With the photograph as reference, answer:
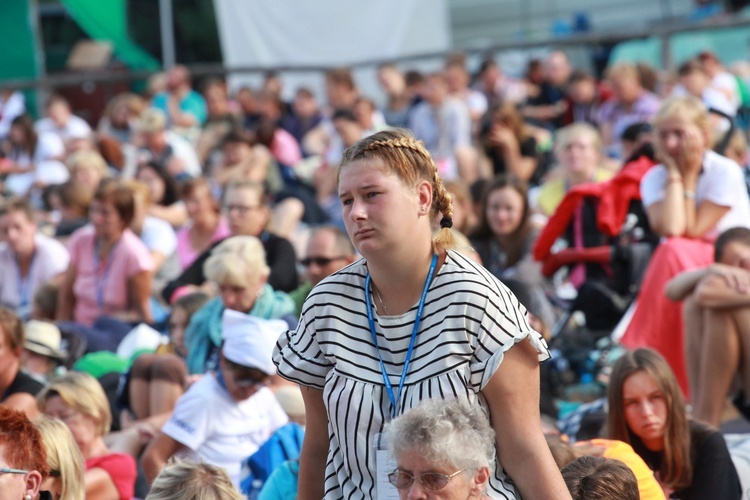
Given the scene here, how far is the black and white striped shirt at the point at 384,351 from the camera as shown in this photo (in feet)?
8.62

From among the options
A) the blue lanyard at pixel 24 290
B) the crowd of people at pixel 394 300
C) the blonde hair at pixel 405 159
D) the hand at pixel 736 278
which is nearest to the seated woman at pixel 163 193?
the crowd of people at pixel 394 300

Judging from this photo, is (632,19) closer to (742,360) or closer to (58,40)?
(58,40)

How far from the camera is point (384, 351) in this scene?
107 inches

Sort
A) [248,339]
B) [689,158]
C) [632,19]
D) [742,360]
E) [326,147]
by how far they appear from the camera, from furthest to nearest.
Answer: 1. [632,19]
2. [326,147]
3. [689,158]
4. [742,360]
5. [248,339]

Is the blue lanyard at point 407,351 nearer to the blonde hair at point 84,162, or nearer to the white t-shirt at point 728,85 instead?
the blonde hair at point 84,162

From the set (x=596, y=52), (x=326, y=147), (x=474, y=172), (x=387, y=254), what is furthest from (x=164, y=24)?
(x=387, y=254)

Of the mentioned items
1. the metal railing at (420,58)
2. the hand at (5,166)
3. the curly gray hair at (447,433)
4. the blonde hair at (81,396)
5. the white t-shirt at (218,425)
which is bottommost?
the white t-shirt at (218,425)

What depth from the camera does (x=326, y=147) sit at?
12.4m

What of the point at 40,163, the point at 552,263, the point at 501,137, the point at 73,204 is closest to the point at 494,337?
the point at 552,263

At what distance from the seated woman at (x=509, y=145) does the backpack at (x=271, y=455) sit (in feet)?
17.7

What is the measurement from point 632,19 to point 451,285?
722 inches

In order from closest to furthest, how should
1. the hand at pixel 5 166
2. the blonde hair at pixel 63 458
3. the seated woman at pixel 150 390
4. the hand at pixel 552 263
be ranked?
the blonde hair at pixel 63 458 → the seated woman at pixel 150 390 → the hand at pixel 552 263 → the hand at pixel 5 166

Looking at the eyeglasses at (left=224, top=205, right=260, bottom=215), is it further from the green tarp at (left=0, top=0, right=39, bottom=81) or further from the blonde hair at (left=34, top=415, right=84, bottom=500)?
the green tarp at (left=0, top=0, right=39, bottom=81)

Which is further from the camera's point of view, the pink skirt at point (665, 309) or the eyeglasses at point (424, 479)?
the pink skirt at point (665, 309)
